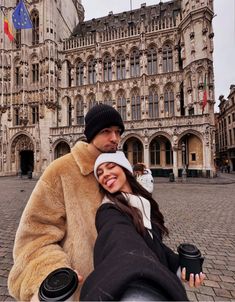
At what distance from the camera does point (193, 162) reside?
68.0ft

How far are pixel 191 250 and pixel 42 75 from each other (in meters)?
27.9

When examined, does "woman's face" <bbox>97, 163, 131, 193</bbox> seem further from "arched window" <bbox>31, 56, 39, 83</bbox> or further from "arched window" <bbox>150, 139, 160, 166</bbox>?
"arched window" <bbox>31, 56, 39, 83</bbox>

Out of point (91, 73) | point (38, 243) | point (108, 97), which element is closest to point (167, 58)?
point (108, 97)

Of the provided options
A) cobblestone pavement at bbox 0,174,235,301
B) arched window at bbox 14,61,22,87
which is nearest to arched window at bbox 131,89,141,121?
arched window at bbox 14,61,22,87

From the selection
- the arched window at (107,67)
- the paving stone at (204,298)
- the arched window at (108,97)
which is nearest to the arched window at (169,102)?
the arched window at (108,97)

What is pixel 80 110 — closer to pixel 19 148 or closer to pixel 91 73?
pixel 91 73

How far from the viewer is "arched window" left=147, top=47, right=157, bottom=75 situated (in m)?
24.0

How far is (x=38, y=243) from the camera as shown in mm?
1078

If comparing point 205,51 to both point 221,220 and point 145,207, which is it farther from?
point 145,207

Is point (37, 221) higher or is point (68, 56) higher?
point (68, 56)

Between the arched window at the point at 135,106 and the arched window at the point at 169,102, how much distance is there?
10.6 ft

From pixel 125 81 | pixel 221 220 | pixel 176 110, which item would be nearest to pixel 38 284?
pixel 221 220

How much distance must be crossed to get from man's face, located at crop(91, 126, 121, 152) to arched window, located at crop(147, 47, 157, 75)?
82.3 ft

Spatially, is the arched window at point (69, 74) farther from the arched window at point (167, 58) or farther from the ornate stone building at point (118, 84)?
the arched window at point (167, 58)
